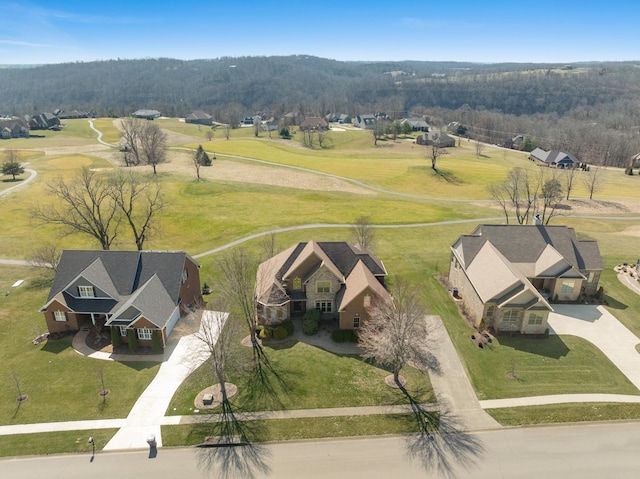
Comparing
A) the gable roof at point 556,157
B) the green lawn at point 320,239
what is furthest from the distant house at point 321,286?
the gable roof at point 556,157

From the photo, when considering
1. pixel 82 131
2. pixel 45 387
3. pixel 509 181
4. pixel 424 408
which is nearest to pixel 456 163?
pixel 509 181

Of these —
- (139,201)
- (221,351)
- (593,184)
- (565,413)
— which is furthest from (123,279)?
(593,184)

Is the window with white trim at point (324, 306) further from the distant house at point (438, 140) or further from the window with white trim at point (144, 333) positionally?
the distant house at point (438, 140)

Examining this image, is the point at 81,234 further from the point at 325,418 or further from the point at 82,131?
the point at 82,131

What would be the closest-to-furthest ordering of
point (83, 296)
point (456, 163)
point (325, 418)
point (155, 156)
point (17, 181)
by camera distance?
1. point (325, 418)
2. point (83, 296)
3. point (17, 181)
4. point (155, 156)
5. point (456, 163)

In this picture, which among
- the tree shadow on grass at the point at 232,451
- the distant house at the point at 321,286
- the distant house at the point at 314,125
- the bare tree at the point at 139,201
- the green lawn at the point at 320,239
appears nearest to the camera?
the tree shadow on grass at the point at 232,451

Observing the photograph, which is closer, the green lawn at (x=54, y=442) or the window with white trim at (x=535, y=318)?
the green lawn at (x=54, y=442)

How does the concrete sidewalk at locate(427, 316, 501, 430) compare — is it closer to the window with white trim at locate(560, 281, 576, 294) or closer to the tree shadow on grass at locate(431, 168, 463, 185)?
A: the window with white trim at locate(560, 281, 576, 294)
